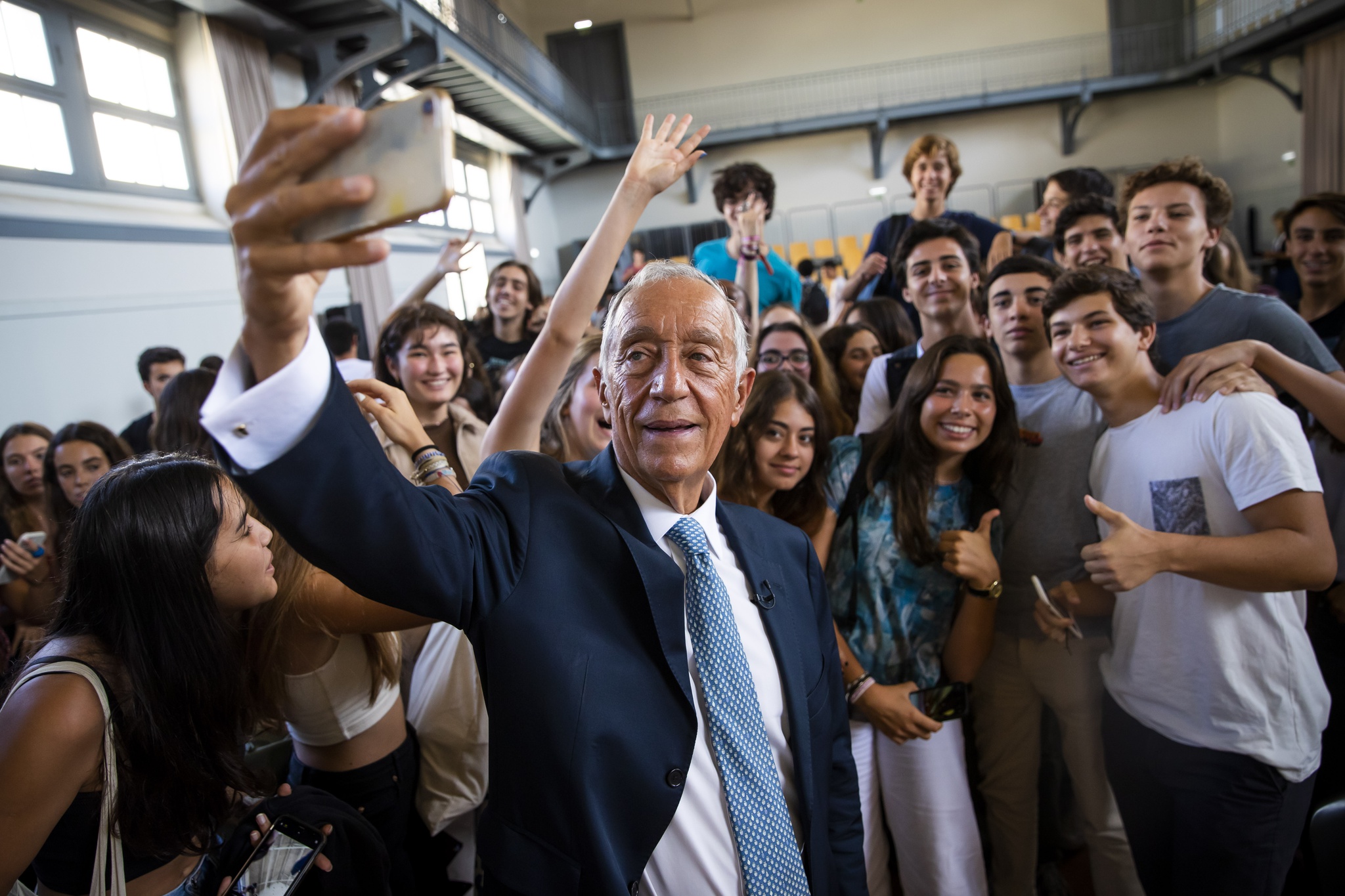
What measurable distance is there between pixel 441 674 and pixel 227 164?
20.9 feet

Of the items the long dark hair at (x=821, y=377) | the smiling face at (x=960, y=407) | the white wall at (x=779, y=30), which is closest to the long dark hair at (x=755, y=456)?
the smiling face at (x=960, y=407)

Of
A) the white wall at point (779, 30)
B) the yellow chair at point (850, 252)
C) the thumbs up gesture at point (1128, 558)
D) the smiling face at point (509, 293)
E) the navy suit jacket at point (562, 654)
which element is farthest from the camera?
the white wall at point (779, 30)

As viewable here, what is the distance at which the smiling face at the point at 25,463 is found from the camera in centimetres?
315

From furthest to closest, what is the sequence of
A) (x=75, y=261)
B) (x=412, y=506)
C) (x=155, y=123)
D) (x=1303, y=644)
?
1. (x=155, y=123)
2. (x=75, y=261)
3. (x=1303, y=644)
4. (x=412, y=506)

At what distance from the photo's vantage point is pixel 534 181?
50.4ft

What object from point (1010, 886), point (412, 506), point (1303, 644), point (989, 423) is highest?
point (412, 506)

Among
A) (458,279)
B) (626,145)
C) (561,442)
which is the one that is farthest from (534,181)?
(561,442)

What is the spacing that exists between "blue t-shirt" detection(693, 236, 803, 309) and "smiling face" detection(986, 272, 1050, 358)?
1.76 meters

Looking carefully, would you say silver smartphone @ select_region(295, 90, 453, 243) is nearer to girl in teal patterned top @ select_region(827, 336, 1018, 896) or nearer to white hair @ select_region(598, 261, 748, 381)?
white hair @ select_region(598, 261, 748, 381)

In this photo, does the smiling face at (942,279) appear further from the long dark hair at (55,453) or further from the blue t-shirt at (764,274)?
the long dark hair at (55,453)

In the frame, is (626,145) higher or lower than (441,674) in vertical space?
higher

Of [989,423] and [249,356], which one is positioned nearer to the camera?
[249,356]

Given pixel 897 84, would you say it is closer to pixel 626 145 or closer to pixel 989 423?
pixel 626 145

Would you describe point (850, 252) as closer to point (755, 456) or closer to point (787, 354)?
point (787, 354)
